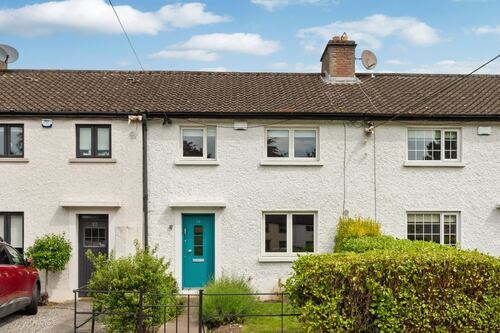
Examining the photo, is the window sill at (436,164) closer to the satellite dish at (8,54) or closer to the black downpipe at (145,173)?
the black downpipe at (145,173)

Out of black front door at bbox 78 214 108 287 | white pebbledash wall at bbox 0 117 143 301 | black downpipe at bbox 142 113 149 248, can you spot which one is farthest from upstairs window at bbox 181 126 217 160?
black front door at bbox 78 214 108 287

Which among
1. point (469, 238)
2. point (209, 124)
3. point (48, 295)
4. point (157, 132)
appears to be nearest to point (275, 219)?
point (209, 124)

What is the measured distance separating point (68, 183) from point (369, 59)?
10746 mm

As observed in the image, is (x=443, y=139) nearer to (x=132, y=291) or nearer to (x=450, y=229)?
(x=450, y=229)

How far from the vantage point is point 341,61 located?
16922mm

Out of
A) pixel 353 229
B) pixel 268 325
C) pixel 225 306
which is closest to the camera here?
pixel 225 306

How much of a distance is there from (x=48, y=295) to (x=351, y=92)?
1059cm

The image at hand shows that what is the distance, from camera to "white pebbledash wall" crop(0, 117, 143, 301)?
1349cm


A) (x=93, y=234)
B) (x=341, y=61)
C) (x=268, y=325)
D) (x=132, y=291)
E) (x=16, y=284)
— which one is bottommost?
(x=268, y=325)

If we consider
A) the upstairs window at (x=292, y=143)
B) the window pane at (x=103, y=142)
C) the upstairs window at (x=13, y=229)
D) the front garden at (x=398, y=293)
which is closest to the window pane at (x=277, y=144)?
the upstairs window at (x=292, y=143)

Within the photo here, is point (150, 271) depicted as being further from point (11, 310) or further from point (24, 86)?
point (24, 86)

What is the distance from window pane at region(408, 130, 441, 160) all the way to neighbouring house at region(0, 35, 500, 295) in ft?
0.10

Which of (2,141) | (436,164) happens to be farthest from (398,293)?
(2,141)

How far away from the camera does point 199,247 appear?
13.8 m
